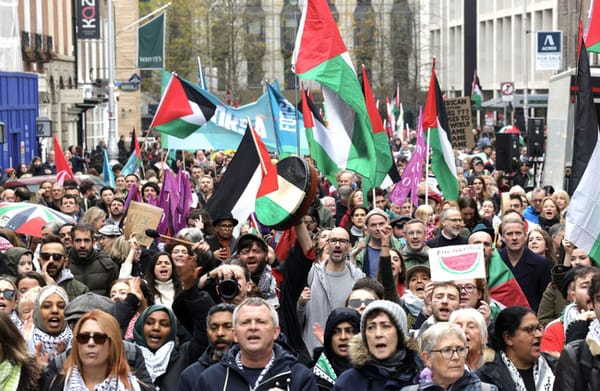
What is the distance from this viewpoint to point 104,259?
1208cm

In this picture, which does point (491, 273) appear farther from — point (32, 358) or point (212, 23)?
point (212, 23)

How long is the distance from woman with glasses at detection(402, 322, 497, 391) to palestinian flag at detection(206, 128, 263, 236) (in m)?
6.48

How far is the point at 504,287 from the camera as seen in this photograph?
10.8 m

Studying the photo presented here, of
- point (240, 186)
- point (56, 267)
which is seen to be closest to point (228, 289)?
point (56, 267)

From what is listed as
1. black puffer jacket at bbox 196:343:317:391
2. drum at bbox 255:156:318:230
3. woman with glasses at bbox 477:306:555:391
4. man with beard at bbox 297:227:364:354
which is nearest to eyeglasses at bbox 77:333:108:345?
black puffer jacket at bbox 196:343:317:391

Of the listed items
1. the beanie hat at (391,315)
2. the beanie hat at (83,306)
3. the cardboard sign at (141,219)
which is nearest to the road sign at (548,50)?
the cardboard sign at (141,219)

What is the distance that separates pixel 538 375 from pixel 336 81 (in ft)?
24.3

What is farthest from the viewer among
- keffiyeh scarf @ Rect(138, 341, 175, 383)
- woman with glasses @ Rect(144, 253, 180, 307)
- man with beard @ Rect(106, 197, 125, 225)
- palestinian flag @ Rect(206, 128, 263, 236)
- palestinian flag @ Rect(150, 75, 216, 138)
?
palestinian flag @ Rect(150, 75, 216, 138)

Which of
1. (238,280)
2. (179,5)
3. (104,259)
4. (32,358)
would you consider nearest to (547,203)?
(104,259)

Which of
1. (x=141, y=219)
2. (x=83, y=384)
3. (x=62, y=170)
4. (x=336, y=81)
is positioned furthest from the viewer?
(x=62, y=170)

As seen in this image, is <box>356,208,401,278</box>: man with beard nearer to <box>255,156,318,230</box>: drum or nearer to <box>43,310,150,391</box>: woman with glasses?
<box>255,156,318,230</box>: drum

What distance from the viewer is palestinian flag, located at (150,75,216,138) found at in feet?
62.0

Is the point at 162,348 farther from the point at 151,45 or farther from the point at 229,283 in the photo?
the point at 151,45

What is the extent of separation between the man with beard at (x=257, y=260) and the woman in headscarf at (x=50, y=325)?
2282mm
